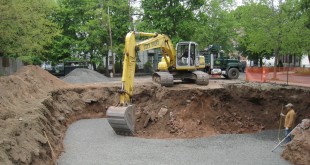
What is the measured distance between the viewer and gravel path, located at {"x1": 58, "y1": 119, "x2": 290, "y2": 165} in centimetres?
1145

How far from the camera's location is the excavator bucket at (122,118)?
47.4ft

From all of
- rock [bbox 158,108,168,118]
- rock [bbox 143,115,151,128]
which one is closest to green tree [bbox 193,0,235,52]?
rock [bbox 158,108,168,118]

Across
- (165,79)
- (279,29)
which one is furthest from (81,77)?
(279,29)

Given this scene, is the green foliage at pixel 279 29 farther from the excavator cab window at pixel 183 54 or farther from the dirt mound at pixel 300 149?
the dirt mound at pixel 300 149

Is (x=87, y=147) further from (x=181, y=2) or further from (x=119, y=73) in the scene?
(x=119, y=73)

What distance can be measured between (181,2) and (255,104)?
20623mm

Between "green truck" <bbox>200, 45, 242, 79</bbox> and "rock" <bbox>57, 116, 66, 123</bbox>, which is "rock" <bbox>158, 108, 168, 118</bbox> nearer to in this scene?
"rock" <bbox>57, 116, 66, 123</bbox>

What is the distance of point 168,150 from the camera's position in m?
12.9

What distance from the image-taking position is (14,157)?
7.82 m

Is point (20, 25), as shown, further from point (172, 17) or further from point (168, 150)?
point (172, 17)

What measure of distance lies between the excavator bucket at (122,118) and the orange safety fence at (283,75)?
30.9 ft

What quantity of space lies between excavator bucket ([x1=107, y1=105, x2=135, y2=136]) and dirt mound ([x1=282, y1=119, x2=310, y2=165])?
6.27 metres

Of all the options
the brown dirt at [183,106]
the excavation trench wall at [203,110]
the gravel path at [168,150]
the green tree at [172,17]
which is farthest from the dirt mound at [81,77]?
the gravel path at [168,150]

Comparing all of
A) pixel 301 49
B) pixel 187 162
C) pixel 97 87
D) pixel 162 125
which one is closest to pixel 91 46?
pixel 97 87
